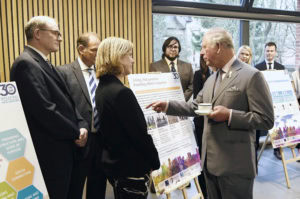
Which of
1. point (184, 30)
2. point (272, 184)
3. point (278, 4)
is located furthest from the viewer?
point (278, 4)

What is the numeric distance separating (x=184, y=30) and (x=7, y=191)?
13.3 feet

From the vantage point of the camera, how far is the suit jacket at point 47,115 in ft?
6.68

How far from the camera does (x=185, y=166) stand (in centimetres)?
270

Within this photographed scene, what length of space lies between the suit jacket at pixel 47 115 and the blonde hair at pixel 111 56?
20.7 inches

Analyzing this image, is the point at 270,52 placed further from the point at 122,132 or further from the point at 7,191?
the point at 7,191

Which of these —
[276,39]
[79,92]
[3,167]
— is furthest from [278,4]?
[3,167]

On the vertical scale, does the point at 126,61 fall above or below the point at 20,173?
above

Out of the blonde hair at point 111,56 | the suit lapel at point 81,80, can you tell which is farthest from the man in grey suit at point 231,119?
the suit lapel at point 81,80

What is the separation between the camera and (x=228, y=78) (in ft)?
6.52

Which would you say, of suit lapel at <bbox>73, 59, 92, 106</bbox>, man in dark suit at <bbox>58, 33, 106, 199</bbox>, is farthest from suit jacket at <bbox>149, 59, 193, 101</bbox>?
suit lapel at <bbox>73, 59, 92, 106</bbox>

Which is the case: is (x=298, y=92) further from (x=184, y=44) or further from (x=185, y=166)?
(x=185, y=166)

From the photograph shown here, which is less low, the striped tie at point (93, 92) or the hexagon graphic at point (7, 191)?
the striped tie at point (93, 92)

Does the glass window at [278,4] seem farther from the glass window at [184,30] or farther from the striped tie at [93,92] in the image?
the striped tie at [93,92]

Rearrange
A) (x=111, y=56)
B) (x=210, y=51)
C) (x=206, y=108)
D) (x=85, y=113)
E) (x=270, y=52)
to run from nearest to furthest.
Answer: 1. (x=111, y=56)
2. (x=206, y=108)
3. (x=210, y=51)
4. (x=85, y=113)
5. (x=270, y=52)
